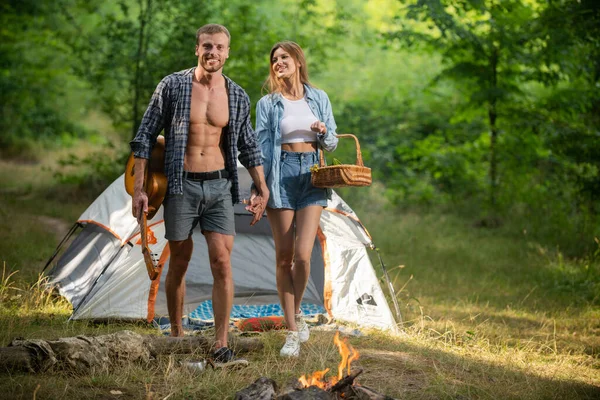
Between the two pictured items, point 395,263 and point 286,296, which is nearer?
point 286,296

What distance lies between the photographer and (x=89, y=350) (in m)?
3.59

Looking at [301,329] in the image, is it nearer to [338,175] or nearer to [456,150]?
[338,175]

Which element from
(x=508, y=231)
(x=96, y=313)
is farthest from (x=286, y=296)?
(x=508, y=231)

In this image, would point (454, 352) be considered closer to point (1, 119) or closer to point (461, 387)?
point (461, 387)

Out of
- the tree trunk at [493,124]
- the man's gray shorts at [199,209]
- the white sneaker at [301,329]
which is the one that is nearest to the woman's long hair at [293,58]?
the man's gray shorts at [199,209]

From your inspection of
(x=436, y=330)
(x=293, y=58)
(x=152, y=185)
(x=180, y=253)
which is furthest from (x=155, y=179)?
(x=436, y=330)

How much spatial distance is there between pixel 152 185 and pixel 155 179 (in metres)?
0.04

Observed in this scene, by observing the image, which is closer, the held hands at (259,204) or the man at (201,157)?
the man at (201,157)

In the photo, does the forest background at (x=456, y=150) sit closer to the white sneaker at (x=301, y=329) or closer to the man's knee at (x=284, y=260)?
the white sneaker at (x=301, y=329)

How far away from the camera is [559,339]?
5215 mm

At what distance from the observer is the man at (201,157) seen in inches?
150

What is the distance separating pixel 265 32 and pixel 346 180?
6.96 meters

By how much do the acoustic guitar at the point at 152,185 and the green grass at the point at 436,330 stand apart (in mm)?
571

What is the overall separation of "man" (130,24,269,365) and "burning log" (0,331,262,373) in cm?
24
